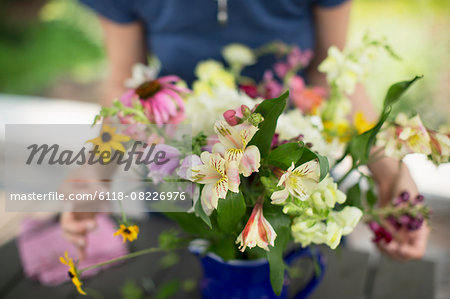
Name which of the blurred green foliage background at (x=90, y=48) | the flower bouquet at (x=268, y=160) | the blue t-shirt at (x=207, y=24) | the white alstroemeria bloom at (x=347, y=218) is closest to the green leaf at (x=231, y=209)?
the flower bouquet at (x=268, y=160)

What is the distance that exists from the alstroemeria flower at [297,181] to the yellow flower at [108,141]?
0.18 meters

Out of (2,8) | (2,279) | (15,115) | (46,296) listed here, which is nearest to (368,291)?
(46,296)

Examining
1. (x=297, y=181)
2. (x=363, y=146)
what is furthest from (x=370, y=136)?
(x=297, y=181)

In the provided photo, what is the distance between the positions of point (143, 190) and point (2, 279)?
436mm

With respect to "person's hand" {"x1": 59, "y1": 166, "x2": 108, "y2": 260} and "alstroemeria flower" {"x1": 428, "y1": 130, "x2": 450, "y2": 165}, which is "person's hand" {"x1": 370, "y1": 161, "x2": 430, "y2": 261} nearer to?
"alstroemeria flower" {"x1": 428, "y1": 130, "x2": 450, "y2": 165}

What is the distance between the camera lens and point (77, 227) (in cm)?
57

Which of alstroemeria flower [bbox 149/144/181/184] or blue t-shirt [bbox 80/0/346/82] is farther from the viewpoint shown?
blue t-shirt [bbox 80/0/346/82]

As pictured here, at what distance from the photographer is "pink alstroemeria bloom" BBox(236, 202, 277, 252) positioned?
36 cm

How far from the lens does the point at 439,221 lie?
120cm

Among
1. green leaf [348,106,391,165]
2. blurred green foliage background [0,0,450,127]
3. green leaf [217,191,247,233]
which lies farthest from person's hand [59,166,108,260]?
blurred green foliage background [0,0,450,127]

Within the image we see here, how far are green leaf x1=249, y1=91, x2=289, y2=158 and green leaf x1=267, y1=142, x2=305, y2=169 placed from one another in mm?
11

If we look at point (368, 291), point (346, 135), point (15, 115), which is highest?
point (346, 135)

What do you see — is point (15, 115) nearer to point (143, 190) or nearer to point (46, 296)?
point (46, 296)

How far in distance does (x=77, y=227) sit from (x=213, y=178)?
30cm
